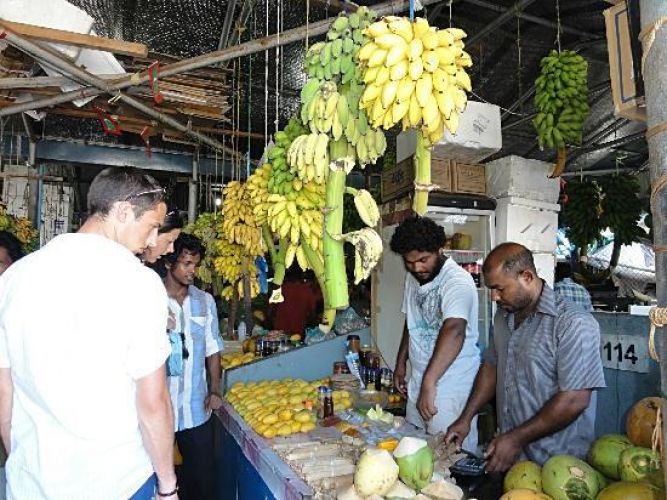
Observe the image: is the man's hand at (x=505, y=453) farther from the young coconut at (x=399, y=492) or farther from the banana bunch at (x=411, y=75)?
the banana bunch at (x=411, y=75)

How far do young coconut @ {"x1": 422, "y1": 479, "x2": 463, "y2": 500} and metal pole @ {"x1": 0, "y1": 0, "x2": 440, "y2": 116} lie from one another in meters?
1.97

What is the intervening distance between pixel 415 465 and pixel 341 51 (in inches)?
55.1

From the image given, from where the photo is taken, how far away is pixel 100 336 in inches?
60.7

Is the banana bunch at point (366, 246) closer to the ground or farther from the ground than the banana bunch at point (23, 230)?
closer to the ground

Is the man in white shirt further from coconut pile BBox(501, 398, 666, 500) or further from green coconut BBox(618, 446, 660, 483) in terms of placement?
green coconut BBox(618, 446, 660, 483)

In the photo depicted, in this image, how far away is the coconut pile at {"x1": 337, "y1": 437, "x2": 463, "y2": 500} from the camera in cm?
161

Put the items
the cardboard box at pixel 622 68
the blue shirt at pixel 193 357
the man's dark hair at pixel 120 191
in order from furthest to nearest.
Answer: the blue shirt at pixel 193 357 < the man's dark hair at pixel 120 191 < the cardboard box at pixel 622 68

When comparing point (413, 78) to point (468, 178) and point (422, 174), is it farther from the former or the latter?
point (468, 178)

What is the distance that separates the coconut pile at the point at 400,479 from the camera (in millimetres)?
1610

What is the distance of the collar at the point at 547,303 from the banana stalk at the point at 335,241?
3.36 ft

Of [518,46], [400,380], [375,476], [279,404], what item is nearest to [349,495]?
[375,476]

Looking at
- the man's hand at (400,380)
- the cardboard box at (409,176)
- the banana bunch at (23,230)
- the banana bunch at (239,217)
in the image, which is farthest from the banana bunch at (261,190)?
the banana bunch at (23,230)

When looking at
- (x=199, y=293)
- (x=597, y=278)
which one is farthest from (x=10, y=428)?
(x=597, y=278)

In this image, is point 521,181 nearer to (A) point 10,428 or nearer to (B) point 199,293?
(B) point 199,293
